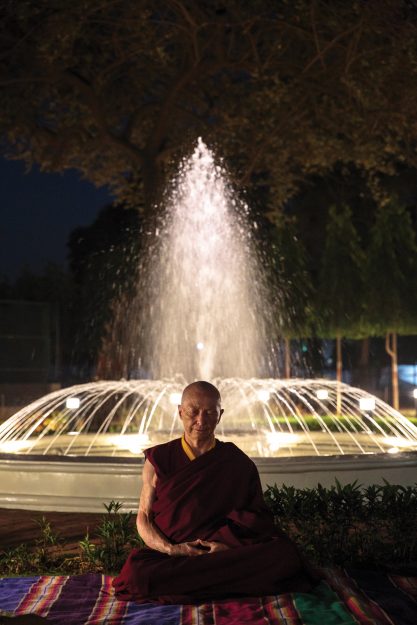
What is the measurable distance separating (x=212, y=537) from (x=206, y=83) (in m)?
18.2

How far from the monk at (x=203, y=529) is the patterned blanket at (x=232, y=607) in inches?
4.0

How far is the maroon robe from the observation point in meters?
5.74

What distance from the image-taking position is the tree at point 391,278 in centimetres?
2461

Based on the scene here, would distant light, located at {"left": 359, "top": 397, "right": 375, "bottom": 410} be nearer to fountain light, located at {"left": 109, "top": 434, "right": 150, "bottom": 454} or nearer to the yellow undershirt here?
fountain light, located at {"left": 109, "top": 434, "right": 150, "bottom": 454}

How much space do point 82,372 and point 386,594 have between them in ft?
121

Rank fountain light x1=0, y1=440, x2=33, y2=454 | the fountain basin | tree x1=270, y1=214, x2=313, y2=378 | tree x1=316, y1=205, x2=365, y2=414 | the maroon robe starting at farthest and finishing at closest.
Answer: tree x1=270, y1=214, x2=313, y2=378 < tree x1=316, y1=205, x2=365, y2=414 < fountain light x1=0, y1=440, x2=33, y2=454 < the fountain basin < the maroon robe

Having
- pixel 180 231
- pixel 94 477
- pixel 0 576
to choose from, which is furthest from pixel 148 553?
pixel 180 231

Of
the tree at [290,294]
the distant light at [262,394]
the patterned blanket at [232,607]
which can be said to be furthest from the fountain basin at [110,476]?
the tree at [290,294]

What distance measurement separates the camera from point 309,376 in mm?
31766

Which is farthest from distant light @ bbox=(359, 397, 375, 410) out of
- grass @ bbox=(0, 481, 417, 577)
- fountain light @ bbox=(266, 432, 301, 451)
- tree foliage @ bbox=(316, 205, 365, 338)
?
tree foliage @ bbox=(316, 205, 365, 338)

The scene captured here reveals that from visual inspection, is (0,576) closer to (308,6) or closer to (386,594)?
(386,594)

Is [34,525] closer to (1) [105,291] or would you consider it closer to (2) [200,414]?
(2) [200,414]

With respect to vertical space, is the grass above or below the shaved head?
below

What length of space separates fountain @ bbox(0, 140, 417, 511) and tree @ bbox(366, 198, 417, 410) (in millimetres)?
2751
